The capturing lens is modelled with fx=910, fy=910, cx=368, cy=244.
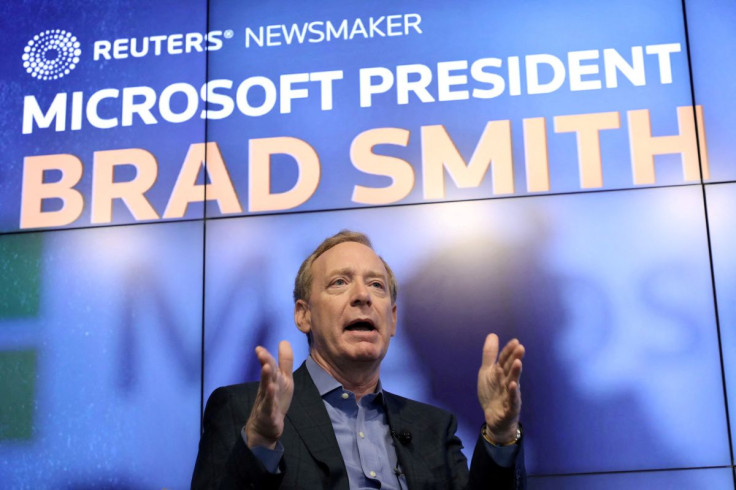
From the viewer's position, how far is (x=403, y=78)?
3.26 m

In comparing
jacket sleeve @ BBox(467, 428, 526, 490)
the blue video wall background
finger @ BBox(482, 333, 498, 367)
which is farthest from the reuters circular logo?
jacket sleeve @ BBox(467, 428, 526, 490)

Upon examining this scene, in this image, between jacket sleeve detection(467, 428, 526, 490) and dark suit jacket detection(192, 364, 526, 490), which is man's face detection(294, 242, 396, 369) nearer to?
dark suit jacket detection(192, 364, 526, 490)

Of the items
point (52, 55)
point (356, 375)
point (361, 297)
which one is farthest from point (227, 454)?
point (52, 55)

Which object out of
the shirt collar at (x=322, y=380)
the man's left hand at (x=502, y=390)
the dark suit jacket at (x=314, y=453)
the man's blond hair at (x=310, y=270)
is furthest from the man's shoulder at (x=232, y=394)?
the man's left hand at (x=502, y=390)

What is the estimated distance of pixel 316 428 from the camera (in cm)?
202

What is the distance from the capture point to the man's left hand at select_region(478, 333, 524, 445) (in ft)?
6.01

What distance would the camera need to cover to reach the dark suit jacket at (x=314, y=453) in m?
1.92

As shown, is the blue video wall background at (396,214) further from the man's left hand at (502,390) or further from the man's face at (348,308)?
the man's left hand at (502,390)

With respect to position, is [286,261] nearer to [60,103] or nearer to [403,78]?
[403,78]

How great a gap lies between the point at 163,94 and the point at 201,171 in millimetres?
354

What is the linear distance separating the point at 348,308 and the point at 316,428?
0.34m

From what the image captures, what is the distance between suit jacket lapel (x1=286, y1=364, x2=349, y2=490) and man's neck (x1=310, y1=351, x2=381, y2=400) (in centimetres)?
9

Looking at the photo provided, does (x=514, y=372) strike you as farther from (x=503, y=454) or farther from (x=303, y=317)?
(x=303, y=317)

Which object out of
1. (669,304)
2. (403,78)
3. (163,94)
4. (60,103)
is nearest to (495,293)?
(669,304)
